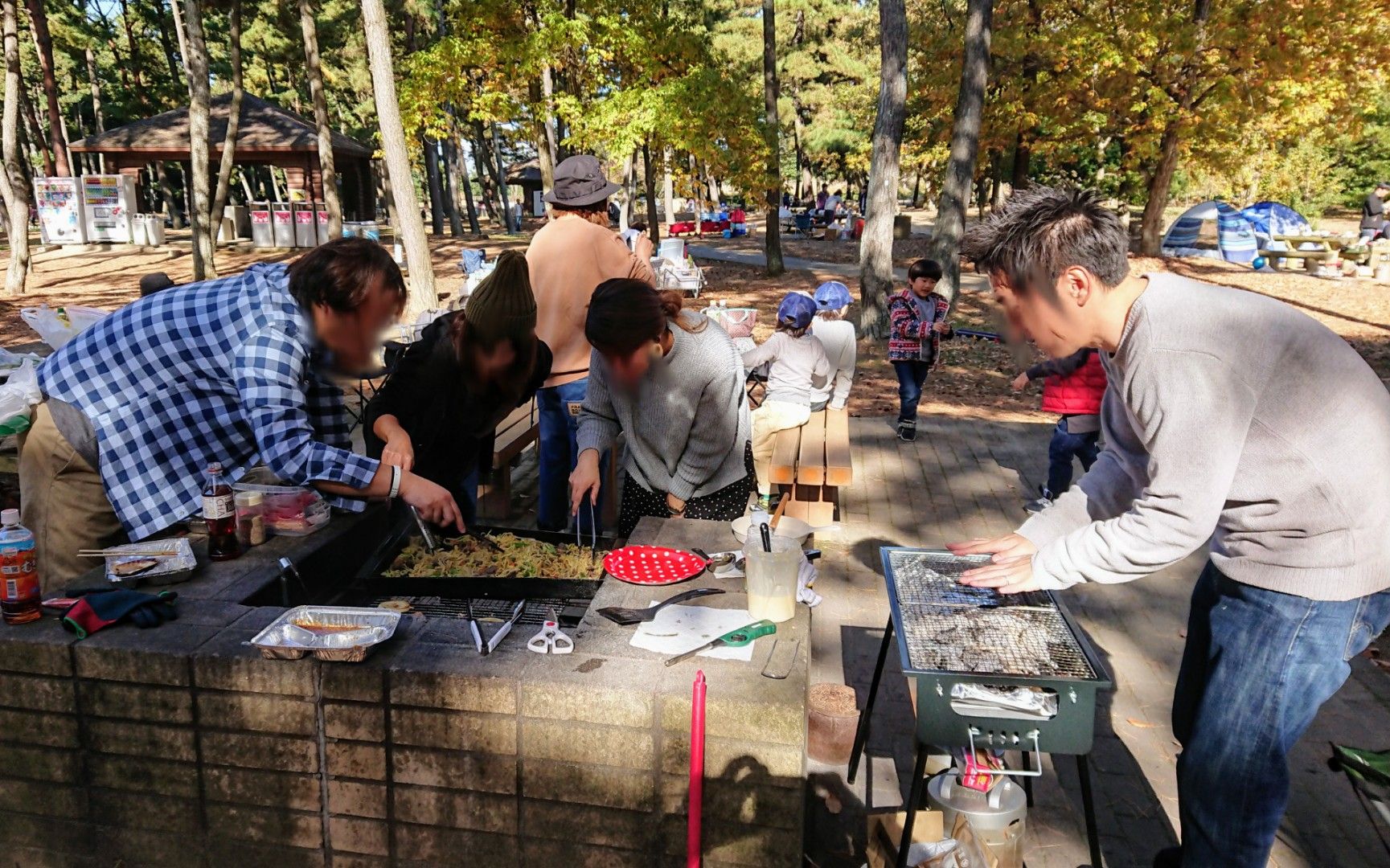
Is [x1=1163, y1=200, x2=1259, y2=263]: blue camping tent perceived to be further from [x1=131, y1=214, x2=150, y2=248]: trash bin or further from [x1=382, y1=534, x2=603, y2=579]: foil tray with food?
[x1=131, y1=214, x2=150, y2=248]: trash bin

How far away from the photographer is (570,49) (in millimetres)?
15430

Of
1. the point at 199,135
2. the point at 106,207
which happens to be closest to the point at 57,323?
the point at 199,135

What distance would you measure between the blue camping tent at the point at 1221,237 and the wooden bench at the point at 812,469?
59.7ft

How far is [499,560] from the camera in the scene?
3.12m

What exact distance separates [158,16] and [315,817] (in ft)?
117

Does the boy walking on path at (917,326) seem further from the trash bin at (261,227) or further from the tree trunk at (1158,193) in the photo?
the trash bin at (261,227)

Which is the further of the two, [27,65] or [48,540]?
[27,65]

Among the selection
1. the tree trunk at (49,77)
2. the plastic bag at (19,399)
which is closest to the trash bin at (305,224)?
the tree trunk at (49,77)

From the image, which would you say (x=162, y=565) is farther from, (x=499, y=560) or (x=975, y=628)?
(x=975, y=628)

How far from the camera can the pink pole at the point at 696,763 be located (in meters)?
1.95

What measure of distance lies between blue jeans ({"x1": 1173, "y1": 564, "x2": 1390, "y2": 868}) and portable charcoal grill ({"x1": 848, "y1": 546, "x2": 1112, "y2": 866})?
0.28m

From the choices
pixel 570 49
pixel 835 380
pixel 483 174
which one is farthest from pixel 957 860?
pixel 483 174

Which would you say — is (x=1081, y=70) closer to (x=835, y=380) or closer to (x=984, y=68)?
(x=984, y=68)

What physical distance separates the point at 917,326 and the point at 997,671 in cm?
536
